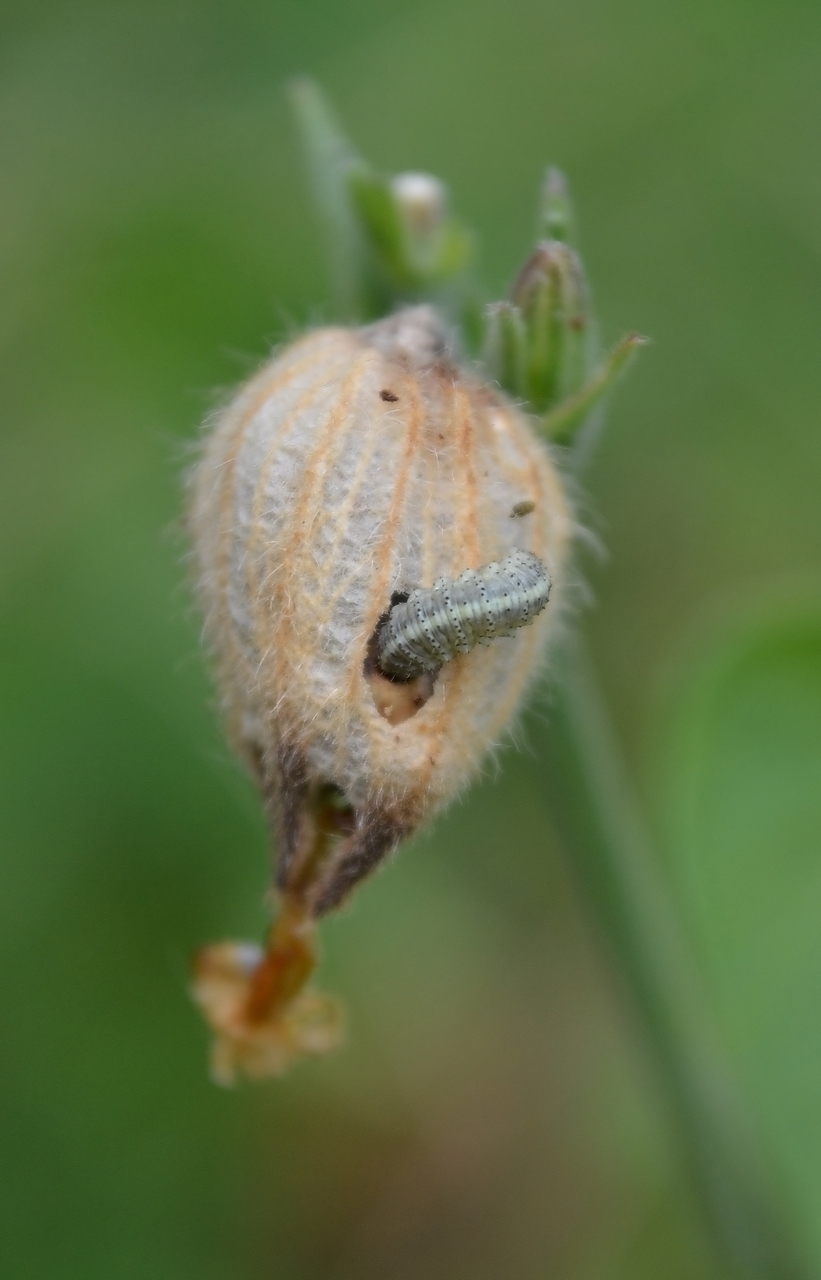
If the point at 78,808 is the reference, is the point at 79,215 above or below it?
above

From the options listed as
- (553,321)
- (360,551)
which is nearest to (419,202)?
(553,321)

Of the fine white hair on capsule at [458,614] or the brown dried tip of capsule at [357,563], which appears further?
the brown dried tip of capsule at [357,563]

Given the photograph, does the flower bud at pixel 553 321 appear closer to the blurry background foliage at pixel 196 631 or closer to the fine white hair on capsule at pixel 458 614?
the fine white hair on capsule at pixel 458 614

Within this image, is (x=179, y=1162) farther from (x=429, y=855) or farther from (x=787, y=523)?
(x=787, y=523)

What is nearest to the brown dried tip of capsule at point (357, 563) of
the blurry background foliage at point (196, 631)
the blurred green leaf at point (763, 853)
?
the blurred green leaf at point (763, 853)

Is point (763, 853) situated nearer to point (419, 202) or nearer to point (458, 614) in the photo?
point (458, 614)

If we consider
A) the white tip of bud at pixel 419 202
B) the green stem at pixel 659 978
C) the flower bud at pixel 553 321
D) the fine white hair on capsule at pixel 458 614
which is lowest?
the green stem at pixel 659 978

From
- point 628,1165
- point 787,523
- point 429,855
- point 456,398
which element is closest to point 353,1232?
point 628,1165

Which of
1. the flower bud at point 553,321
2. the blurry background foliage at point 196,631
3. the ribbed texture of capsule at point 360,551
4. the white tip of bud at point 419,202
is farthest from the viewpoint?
the blurry background foliage at point 196,631

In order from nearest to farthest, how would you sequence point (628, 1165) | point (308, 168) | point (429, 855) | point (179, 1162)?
point (308, 168)
point (628, 1165)
point (179, 1162)
point (429, 855)
